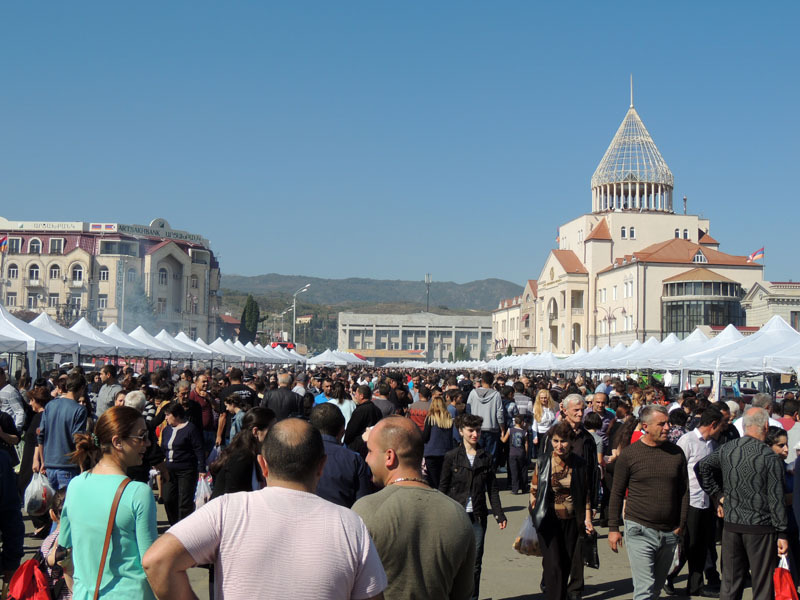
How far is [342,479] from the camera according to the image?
5.81 meters

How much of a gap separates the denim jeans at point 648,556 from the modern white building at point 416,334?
149507 millimetres

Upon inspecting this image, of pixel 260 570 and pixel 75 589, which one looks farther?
pixel 75 589

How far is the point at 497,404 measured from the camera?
13586mm

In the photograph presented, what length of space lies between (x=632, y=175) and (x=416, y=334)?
7428 cm

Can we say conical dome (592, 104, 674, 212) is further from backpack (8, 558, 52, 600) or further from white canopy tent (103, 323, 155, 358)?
backpack (8, 558, 52, 600)

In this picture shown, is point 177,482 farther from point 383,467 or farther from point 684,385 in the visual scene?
point 684,385

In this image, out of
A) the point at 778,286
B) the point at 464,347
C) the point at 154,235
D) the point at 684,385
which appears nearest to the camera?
the point at 684,385

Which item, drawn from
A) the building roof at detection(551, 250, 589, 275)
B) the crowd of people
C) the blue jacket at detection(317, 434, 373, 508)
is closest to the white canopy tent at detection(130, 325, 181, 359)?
the crowd of people

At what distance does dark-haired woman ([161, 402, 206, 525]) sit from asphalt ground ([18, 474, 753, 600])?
85 centimetres

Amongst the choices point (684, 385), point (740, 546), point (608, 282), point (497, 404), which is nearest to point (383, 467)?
point (740, 546)

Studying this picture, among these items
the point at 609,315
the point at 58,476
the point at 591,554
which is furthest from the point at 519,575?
the point at 609,315

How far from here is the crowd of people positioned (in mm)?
2646

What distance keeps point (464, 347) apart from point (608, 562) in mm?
Result: 155414

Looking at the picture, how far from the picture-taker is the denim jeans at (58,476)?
308 inches
